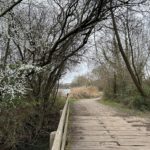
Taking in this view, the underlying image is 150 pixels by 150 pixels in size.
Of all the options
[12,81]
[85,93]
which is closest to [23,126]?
[12,81]

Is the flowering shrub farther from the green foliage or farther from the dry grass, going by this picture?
the dry grass

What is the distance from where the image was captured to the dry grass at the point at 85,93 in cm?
5372

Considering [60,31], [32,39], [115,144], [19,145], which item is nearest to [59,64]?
[60,31]

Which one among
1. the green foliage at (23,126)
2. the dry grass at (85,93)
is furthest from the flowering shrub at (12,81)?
the dry grass at (85,93)

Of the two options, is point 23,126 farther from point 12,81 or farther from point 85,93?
point 85,93

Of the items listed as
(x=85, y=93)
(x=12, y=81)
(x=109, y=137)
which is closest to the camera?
(x=109, y=137)

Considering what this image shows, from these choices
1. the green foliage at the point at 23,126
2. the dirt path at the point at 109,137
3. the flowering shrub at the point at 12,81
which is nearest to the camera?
the dirt path at the point at 109,137

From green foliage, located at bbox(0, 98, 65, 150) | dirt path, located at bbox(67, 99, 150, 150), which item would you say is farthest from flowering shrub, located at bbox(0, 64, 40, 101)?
dirt path, located at bbox(67, 99, 150, 150)

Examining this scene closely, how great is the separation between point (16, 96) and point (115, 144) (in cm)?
446

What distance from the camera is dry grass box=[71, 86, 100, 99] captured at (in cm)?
5372

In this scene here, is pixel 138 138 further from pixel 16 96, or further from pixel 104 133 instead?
pixel 16 96

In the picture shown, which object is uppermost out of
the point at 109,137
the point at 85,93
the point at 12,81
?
the point at 12,81

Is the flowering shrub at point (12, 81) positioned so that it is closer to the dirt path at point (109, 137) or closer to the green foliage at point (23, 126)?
the green foliage at point (23, 126)

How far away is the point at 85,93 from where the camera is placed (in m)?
54.6
